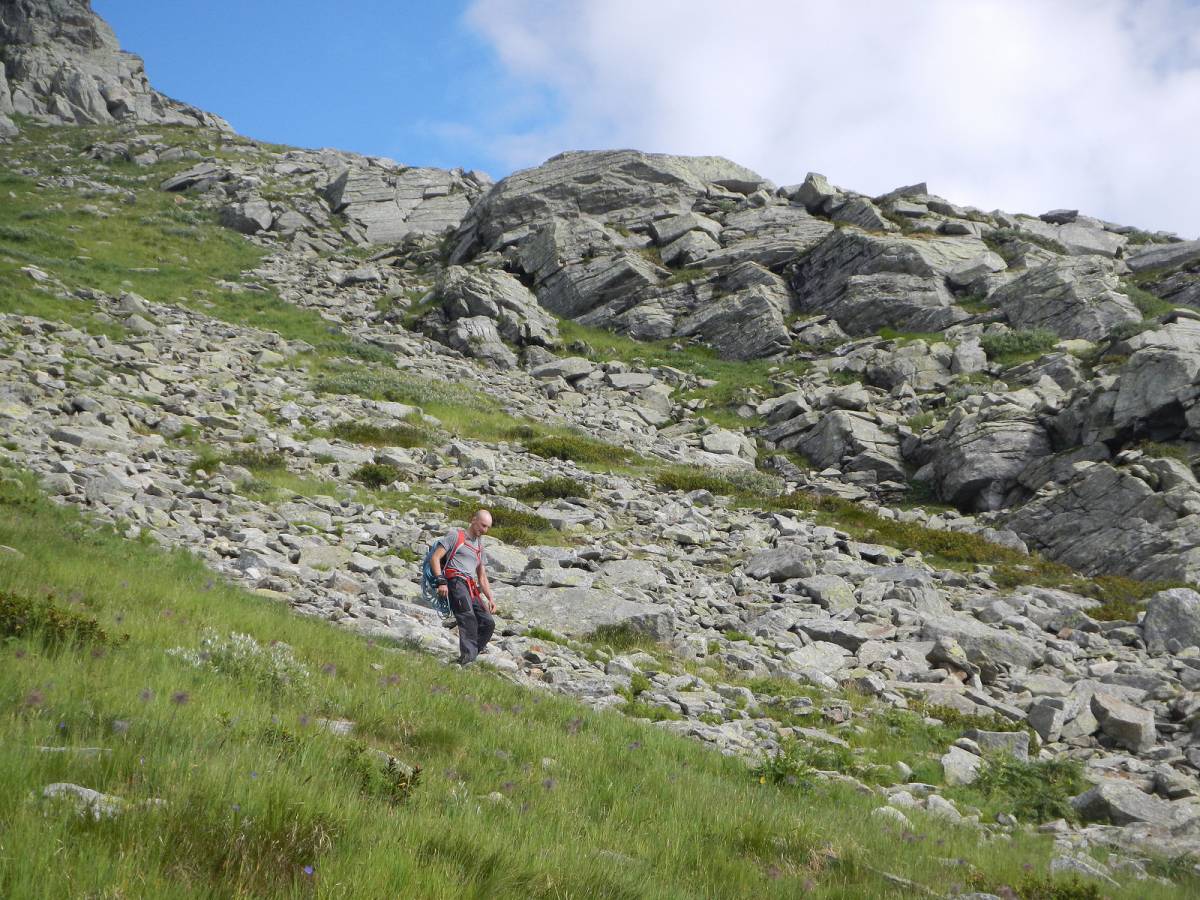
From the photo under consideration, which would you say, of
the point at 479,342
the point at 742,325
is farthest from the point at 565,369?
the point at 742,325

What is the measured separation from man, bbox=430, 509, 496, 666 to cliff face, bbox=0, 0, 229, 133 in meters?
106

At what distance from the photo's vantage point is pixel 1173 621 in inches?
602

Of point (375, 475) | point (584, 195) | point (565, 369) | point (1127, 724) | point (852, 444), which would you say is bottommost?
point (1127, 724)

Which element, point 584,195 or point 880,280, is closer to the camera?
point 880,280

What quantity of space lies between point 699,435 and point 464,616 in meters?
28.0

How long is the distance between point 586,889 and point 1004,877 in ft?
12.5

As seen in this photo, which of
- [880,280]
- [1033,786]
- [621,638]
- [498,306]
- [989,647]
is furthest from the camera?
[880,280]

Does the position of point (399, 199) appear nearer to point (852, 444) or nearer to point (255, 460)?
point (852, 444)

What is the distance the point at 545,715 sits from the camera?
8195 mm

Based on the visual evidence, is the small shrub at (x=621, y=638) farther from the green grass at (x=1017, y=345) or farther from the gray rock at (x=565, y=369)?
the green grass at (x=1017, y=345)

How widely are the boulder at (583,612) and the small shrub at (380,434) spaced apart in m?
11.8

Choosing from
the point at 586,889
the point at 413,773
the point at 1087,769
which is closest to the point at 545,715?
the point at 413,773

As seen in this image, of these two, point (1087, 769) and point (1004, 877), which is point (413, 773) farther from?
point (1087, 769)

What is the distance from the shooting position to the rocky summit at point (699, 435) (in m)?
12.2
